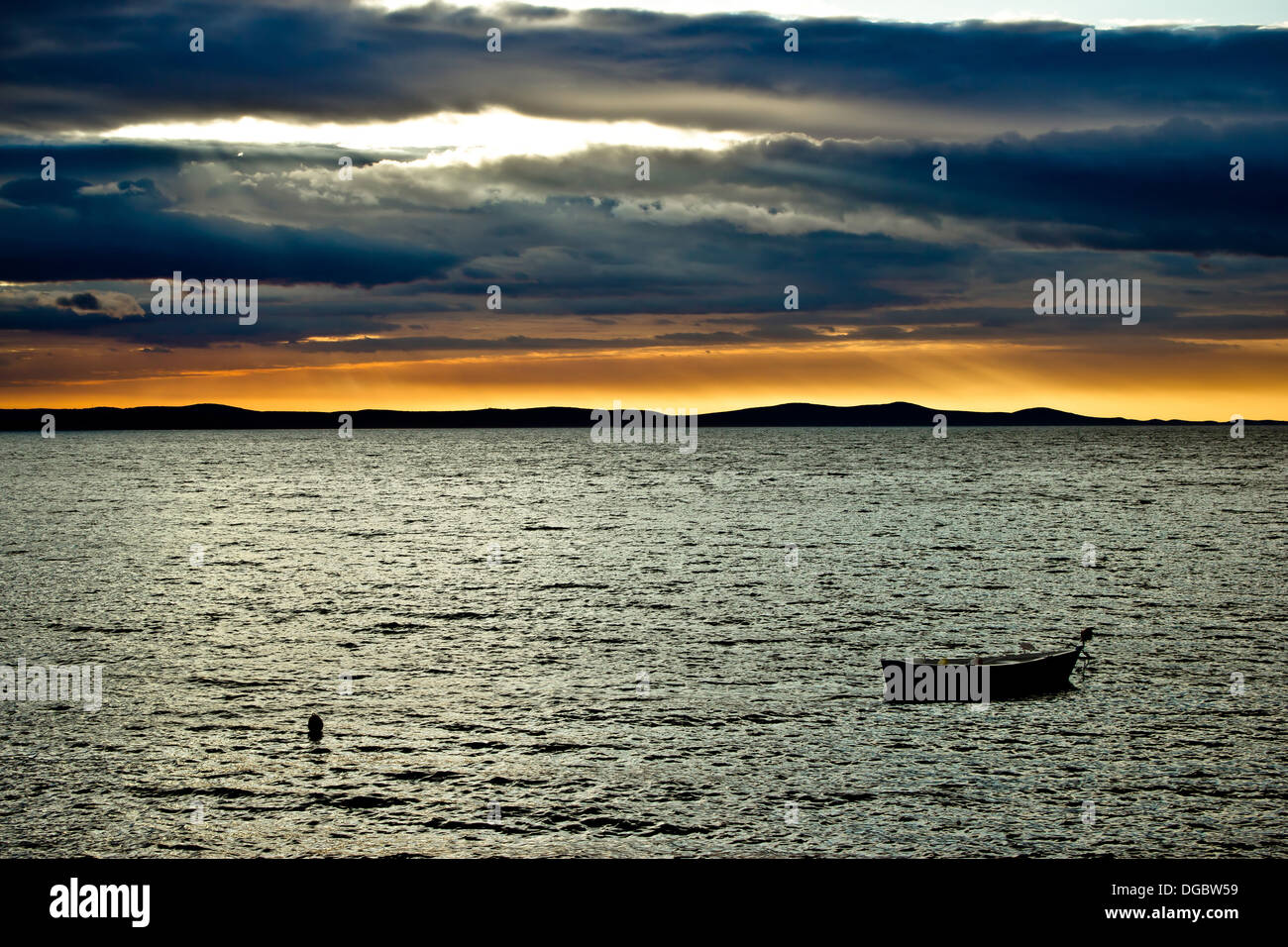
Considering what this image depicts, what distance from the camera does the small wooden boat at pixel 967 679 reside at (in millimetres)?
39406

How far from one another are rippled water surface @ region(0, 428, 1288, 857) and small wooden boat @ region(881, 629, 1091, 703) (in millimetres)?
957

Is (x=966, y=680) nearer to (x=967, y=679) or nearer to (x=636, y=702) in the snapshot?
(x=967, y=679)

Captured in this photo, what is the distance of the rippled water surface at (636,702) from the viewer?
1083 inches

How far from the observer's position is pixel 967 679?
129ft

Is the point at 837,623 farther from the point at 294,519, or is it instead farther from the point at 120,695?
the point at 294,519

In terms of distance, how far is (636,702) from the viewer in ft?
129

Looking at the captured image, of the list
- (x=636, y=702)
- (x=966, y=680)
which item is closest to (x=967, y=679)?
(x=966, y=680)

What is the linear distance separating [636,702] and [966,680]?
12.4 m

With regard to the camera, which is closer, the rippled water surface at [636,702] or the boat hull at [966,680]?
the rippled water surface at [636,702]

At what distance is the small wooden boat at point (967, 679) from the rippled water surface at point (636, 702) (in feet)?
3.14

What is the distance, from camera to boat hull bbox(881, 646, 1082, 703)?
39.4 m

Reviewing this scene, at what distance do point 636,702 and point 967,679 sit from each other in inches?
490

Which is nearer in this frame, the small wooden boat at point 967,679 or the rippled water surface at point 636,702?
the rippled water surface at point 636,702
